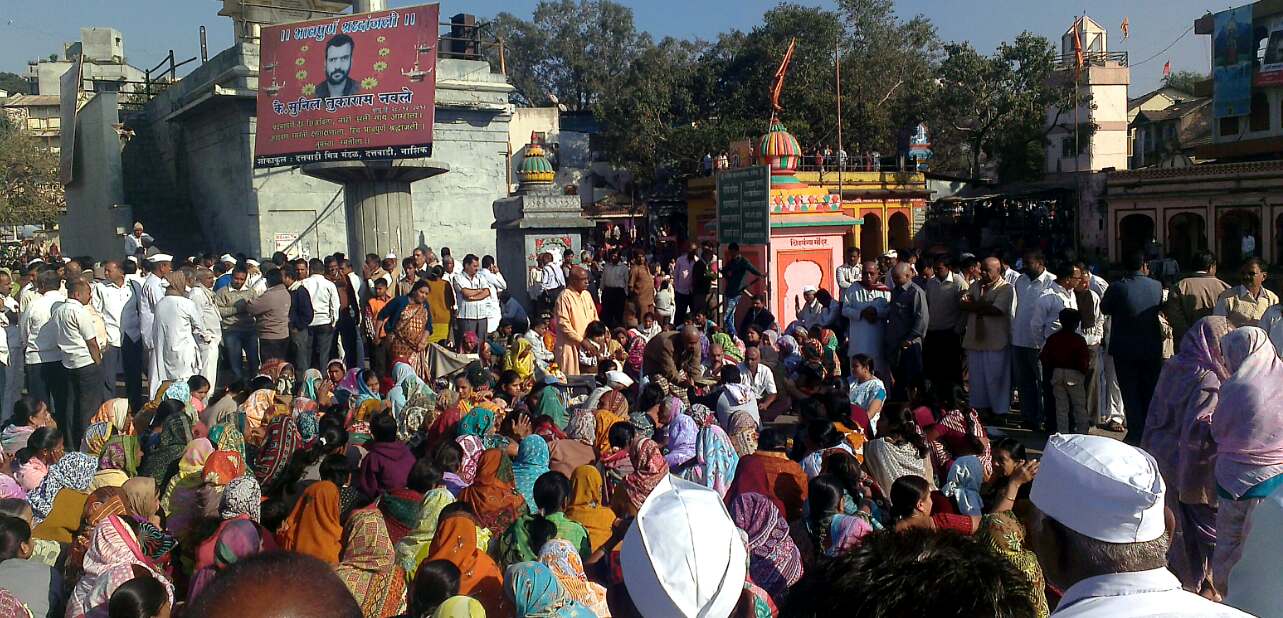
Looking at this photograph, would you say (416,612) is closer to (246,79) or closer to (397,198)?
(397,198)

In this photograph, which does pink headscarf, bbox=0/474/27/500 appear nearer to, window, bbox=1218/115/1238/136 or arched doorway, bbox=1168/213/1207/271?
arched doorway, bbox=1168/213/1207/271

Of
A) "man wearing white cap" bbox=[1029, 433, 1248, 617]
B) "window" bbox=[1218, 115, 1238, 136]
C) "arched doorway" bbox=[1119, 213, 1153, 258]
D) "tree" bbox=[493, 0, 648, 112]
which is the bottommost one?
"man wearing white cap" bbox=[1029, 433, 1248, 617]

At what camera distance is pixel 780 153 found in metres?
12.6

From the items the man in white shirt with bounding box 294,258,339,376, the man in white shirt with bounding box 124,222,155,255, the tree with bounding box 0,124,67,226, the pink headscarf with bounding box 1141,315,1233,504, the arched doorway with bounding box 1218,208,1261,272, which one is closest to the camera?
the pink headscarf with bounding box 1141,315,1233,504

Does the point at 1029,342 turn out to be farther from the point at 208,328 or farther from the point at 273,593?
the point at 273,593

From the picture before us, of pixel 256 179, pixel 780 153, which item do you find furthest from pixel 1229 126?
pixel 256 179

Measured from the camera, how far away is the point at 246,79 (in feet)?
50.7

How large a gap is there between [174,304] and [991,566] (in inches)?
337

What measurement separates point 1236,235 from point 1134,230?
272cm

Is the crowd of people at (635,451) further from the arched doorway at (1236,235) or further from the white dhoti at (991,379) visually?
the arched doorway at (1236,235)

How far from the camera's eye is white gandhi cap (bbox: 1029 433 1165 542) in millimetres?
2176

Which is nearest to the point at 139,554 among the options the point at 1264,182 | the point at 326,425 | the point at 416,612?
the point at 416,612

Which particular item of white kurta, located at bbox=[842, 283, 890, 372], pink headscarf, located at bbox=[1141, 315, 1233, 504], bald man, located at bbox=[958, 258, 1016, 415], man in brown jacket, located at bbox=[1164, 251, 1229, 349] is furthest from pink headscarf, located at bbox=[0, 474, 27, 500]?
man in brown jacket, located at bbox=[1164, 251, 1229, 349]

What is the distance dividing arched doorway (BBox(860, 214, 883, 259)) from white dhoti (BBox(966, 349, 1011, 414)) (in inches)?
933
